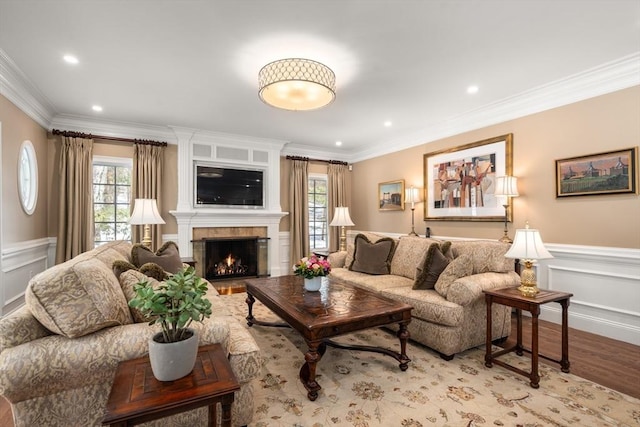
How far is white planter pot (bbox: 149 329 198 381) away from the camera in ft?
4.09

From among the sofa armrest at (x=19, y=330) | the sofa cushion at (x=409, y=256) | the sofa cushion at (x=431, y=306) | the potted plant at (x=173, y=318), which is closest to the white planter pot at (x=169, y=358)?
the potted plant at (x=173, y=318)

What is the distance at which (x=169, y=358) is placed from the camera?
4.11ft

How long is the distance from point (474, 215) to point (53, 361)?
15.2ft

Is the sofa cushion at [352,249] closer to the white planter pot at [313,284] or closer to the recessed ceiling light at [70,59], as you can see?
the white planter pot at [313,284]

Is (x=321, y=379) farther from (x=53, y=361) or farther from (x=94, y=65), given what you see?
(x=94, y=65)

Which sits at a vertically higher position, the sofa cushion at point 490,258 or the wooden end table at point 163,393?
the sofa cushion at point 490,258

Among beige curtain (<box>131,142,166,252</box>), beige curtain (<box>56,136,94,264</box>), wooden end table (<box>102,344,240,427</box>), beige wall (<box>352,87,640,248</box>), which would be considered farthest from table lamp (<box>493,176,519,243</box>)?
beige curtain (<box>56,136,94,264</box>)

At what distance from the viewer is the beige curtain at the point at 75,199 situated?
4.45m

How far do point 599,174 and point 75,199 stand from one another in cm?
659

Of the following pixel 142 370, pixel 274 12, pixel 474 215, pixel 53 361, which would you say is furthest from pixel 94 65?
pixel 474 215

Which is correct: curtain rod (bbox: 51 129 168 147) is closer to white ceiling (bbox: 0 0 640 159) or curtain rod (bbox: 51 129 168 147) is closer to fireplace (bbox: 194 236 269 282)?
white ceiling (bbox: 0 0 640 159)

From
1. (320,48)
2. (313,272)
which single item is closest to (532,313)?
(313,272)

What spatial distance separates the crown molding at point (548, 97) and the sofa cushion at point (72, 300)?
14.9 feet

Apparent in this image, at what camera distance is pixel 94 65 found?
3086mm
